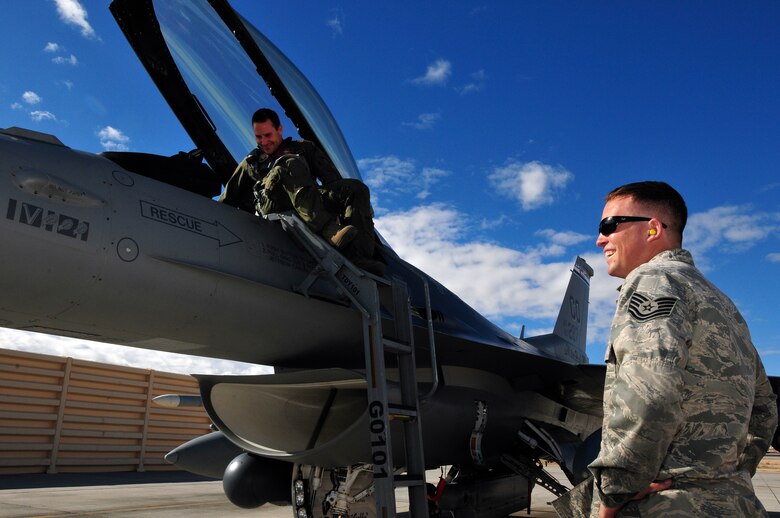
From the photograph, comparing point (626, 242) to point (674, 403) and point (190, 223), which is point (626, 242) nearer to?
point (674, 403)

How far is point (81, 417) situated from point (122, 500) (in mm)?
5996

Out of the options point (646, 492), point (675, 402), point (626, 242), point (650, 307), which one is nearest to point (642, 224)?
point (626, 242)

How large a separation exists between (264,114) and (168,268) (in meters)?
1.50

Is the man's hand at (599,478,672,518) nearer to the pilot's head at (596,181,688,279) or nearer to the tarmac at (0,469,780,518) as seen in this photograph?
the pilot's head at (596,181,688,279)

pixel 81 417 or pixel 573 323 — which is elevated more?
pixel 573 323

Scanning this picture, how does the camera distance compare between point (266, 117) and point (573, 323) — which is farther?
point (573, 323)

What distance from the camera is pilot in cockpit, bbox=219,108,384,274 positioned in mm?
3861

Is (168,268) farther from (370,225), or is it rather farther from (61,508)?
(61,508)

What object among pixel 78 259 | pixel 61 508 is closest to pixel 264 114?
pixel 78 259

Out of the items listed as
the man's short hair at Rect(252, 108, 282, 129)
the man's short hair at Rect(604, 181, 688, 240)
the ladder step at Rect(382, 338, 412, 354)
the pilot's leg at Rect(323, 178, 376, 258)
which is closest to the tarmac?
the ladder step at Rect(382, 338, 412, 354)

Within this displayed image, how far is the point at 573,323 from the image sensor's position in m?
9.98

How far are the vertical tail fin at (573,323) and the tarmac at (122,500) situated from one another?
2303mm

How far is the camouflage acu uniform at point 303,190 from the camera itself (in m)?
3.85

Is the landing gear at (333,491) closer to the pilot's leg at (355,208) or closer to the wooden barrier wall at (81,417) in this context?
the pilot's leg at (355,208)
